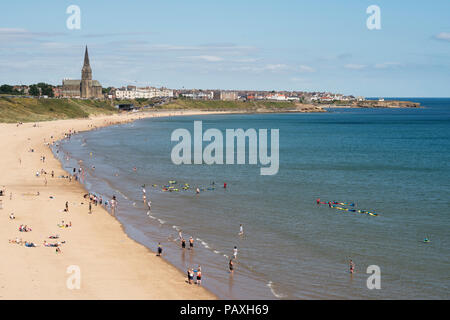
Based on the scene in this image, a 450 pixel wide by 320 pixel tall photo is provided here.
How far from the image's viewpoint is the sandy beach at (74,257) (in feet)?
81.8

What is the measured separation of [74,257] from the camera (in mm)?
30188

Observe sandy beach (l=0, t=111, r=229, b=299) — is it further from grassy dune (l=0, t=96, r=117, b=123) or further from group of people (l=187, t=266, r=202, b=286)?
grassy dune (l=0, t=96, r=117, b=123)

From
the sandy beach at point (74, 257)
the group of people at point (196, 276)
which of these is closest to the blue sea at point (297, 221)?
the group of people at point (196, 276)

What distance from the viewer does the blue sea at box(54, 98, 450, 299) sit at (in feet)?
91.6

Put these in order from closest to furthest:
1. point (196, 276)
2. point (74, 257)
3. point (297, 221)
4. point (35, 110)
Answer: point (196, 276), point (74, 257), point (297, 221), point (35, 110)

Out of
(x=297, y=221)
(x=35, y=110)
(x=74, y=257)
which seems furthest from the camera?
(x=35, y=110)

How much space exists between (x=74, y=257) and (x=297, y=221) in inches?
703

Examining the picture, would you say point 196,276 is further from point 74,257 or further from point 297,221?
point 297,221

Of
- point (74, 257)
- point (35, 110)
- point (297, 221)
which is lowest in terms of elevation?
point (74, 257)

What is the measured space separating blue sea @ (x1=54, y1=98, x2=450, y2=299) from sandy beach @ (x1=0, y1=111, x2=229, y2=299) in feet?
5.66

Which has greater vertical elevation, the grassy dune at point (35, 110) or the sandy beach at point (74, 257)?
the grassy dune at point (35, 110)

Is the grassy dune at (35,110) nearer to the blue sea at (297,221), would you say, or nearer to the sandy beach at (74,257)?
the blue sea at (297,221)

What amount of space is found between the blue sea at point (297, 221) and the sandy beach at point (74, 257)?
1726 millimetres

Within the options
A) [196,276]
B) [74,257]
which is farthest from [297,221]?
[74,257]
